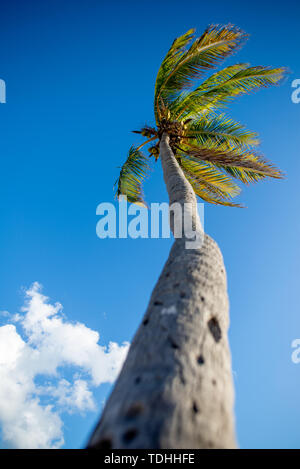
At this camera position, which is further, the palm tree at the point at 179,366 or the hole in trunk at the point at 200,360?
the hole in trunk at the point at 200,360

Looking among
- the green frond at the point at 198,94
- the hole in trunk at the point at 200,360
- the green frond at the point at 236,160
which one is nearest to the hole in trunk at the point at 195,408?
the hole in trunk at the point at 200,360

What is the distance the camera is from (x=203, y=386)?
157 centimetres

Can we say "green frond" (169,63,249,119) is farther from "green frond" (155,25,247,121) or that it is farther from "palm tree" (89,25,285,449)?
"palm tree" (89,25,285,449)

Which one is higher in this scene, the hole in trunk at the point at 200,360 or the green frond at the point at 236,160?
the green frond at the point at 236,160

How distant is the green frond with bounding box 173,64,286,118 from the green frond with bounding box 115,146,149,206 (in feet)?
5.46

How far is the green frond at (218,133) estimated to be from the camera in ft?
25.1

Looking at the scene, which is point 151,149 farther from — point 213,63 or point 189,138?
point 213,63

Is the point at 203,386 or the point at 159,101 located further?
the point at 159,101

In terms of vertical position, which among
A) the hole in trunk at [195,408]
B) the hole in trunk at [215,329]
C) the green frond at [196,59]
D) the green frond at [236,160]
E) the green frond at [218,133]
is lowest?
the hole in trunk at [195,408]

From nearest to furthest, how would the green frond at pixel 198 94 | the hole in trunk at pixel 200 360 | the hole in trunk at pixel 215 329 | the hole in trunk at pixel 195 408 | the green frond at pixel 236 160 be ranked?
the hole in trunk at pixel 195 408 < the hole in trunk at pixel 200 360 < the hole in trunk at pixel 215 329 < the green frond at pixel 236 160 < the green frond at pixel 198 94

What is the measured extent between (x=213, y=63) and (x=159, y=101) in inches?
63.6

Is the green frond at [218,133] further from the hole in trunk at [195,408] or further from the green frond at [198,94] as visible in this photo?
the hole in trunk at [195,408]

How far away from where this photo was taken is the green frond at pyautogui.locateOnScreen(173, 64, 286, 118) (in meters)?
6.81
